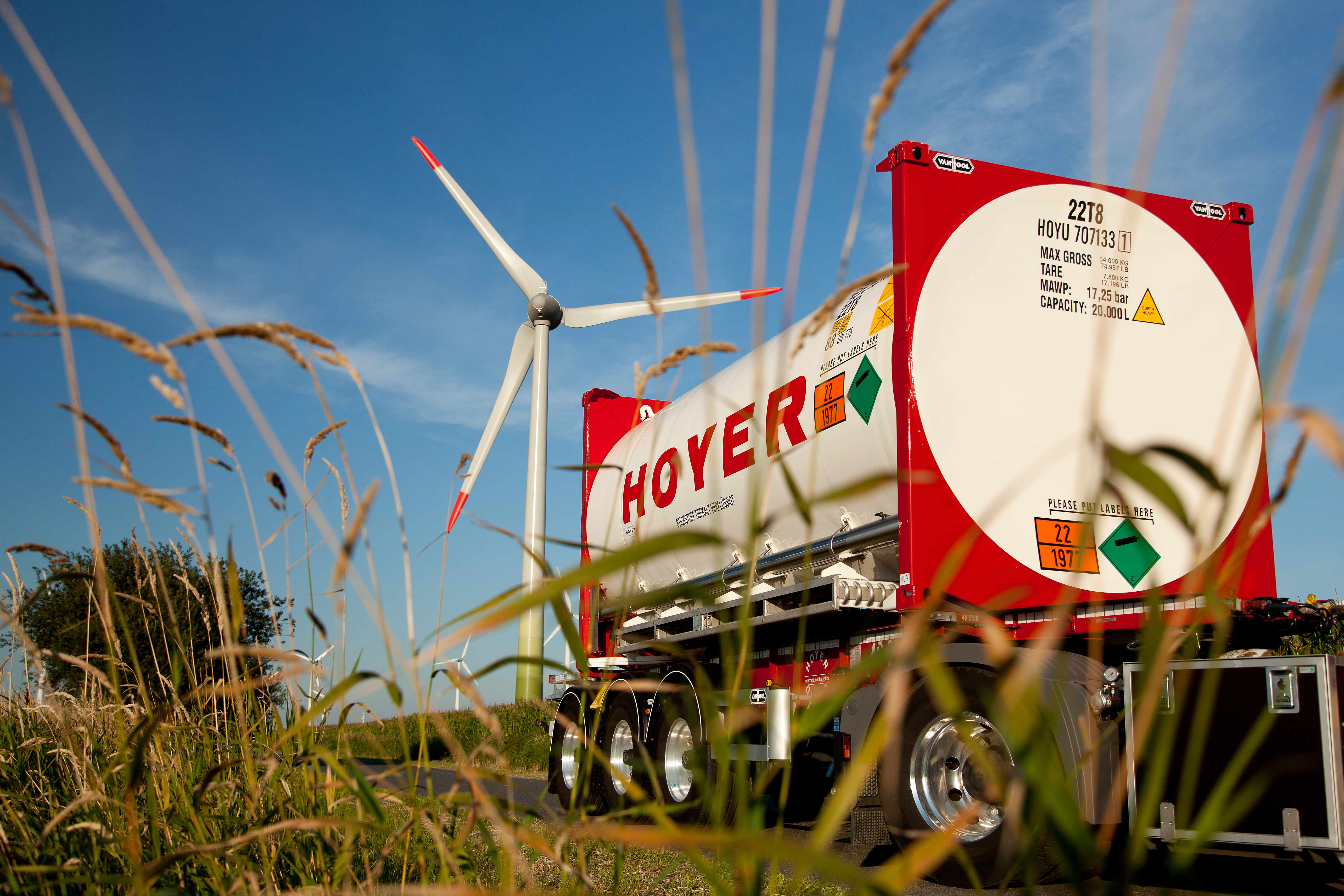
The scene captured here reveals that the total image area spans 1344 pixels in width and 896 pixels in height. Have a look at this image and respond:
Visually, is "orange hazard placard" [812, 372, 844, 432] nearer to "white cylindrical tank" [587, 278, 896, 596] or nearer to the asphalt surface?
"white cylindrical tank" [587, 278, 896, 596]

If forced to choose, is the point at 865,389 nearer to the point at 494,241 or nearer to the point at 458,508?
the point at 458,508

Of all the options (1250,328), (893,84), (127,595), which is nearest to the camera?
(1250,328)

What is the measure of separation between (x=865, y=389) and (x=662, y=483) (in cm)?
323

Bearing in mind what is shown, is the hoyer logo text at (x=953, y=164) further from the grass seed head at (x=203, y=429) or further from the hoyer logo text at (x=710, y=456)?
the grass seed head at (x=203, y=429)

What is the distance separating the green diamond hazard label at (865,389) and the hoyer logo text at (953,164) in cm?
123

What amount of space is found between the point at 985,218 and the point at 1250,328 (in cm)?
496

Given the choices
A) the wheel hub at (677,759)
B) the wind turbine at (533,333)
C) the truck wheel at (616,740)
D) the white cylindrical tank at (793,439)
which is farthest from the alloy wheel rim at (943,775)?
the wind turbine at (533,333)

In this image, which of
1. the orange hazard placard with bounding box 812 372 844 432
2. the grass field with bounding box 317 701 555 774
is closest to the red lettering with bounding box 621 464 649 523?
the orange hazard placard with bounding box 812 372 844 432

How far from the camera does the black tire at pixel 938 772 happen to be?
438cm

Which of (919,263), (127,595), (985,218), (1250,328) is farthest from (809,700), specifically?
(1250,328)

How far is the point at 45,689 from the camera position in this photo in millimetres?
3676

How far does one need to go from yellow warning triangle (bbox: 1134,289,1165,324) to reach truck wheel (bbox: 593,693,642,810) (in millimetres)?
4999

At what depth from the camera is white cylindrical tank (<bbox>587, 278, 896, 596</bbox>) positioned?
5723 millimetres

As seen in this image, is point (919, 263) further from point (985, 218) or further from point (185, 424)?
Result: point (185, 424)
